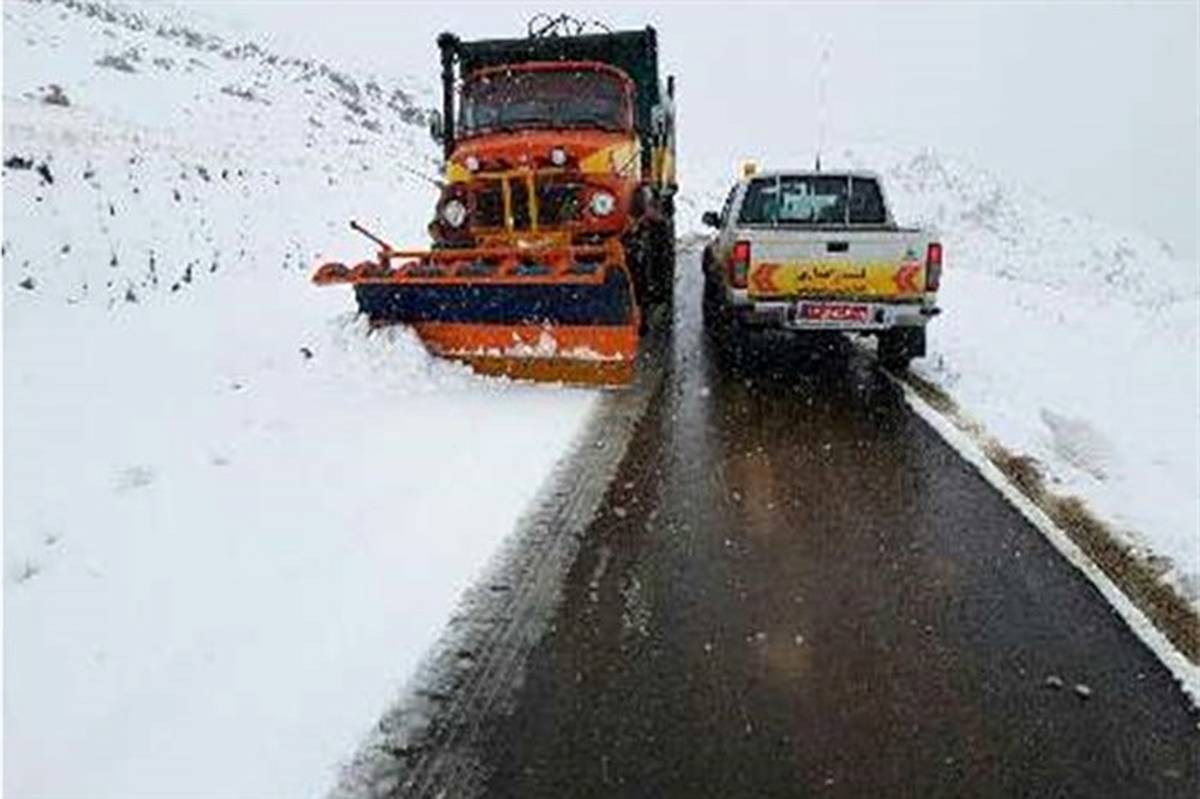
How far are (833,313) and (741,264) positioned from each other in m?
0.91

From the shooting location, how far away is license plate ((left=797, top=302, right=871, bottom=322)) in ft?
36.1

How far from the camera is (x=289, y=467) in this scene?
7867mm

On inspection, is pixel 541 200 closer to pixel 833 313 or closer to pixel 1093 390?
pixel 833 313

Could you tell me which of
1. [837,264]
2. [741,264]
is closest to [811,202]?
[837,264]

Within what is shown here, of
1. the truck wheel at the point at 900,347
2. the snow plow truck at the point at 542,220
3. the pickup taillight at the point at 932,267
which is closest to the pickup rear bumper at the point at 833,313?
the pickup taillight at the point at 932,267

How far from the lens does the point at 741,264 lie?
11.0m

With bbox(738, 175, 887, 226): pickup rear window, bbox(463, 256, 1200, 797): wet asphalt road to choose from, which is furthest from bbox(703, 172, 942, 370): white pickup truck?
bbox(463, 256, 1200, 797): wet asphalt road

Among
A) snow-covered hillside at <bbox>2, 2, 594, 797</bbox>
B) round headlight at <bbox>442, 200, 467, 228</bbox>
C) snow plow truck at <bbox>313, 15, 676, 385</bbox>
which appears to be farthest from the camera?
round headlight at <bbox>442, 200, 467, 228</bbox>

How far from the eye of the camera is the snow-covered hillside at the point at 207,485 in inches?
190

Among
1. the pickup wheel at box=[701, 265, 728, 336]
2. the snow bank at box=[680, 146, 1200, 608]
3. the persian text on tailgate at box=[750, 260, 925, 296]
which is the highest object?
the persian text on tailgate at box=[750, 260, 925, 296]

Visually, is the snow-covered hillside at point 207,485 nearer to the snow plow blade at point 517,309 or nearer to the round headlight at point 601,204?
the snow plow blade at point 517,309

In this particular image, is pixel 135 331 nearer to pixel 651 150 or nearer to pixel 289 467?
pixel 289 467

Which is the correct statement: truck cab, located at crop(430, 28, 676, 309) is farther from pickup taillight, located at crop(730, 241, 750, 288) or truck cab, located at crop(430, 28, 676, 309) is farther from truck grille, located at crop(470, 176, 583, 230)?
pickup taillight, located at crop(730, 241, 750, 288)

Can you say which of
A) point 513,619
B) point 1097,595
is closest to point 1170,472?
point 1097,595
